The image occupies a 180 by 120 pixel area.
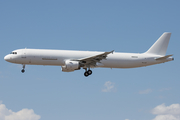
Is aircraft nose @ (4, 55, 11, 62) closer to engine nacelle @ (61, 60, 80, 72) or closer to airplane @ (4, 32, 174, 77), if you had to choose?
airplane @ (4, 32, 174, 77)

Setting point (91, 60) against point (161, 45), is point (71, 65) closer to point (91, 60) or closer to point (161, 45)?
point (91, 60)

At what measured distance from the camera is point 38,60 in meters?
47.6

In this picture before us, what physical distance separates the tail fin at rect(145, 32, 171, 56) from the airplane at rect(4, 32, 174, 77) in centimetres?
107

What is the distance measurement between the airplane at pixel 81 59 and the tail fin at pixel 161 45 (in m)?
1.07

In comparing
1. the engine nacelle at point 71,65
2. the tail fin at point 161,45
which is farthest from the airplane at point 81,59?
the tail fin at point 161,45

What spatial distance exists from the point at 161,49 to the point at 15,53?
27497mm

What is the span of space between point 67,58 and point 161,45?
19.5m

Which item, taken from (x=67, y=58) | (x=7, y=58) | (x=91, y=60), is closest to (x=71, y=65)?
(x=67, y=58)

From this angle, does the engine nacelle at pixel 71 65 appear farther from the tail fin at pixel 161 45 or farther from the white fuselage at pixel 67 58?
the tail fin at pixel 161 45

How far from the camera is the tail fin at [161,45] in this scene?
183 feet

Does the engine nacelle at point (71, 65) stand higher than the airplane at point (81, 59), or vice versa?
the airplane at point (81, 59)

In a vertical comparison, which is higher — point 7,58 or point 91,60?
point 7,58

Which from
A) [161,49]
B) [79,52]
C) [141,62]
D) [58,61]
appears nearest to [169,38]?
[161,49]

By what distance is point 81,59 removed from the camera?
48781 millimetres
